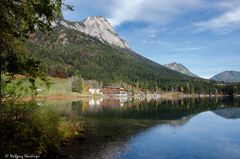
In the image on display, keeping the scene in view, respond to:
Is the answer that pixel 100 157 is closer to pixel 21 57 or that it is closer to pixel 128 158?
pixel 128 158

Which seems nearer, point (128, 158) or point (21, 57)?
point (21, 57)

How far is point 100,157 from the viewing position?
41125mm

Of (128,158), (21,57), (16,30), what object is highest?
(16,30)

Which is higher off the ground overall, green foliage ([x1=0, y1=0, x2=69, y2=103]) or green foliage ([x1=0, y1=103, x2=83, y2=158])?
green foliage ([x1=0, y1=0, x2=69, y2=103])

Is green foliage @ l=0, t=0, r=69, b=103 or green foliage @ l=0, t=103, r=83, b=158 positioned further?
green foliage @ l=0, t=103, r=83, b=158

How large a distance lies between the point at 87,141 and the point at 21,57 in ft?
108

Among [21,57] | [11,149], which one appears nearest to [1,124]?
[11,149]

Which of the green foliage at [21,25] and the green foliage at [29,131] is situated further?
the green foliage at [29,131]

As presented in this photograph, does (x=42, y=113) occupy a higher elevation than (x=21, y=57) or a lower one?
lower

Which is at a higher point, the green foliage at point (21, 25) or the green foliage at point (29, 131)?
the green foliage at point (21, 25)

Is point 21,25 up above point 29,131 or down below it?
above

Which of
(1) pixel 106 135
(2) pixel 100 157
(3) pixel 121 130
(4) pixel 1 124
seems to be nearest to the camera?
(4) pixel 1 124

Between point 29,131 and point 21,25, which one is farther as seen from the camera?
point 29,131

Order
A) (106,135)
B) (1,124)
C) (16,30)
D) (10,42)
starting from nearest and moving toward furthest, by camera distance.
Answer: (10,42), (16,30), (1,124), (106,135)
